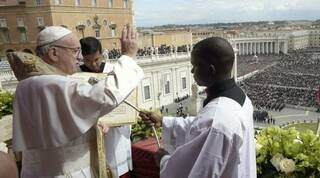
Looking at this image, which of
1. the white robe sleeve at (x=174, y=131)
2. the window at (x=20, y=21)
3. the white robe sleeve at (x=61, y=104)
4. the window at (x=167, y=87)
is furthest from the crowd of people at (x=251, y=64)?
the white robe sleeve at (x=61, y=104)

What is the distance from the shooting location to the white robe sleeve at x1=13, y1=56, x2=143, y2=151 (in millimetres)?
2672

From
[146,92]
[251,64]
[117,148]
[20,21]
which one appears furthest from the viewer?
[251,64]

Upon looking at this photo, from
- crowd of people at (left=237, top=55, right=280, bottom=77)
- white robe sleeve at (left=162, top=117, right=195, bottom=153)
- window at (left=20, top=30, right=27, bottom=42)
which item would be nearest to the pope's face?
white robe sleeve at (left=162, top=117, right=195, bottom=153)

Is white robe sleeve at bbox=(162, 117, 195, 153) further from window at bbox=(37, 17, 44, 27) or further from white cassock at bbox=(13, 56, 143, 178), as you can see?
window at bbox=(37, 17, 44, 27)

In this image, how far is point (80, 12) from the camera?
34.5 meters

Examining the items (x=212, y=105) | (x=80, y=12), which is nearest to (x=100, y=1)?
(x=80, y=12)

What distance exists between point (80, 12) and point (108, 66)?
31.1m

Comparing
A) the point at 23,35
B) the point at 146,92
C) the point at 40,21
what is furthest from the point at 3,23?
the point at 146,92

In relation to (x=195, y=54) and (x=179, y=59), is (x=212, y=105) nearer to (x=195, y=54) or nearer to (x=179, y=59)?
(x=195, y=54)

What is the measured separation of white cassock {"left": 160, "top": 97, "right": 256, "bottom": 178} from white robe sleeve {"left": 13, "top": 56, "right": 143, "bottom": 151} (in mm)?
596

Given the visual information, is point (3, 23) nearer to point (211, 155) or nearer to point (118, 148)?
point (118, 148)

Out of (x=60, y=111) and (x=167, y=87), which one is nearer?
(x=60, y=111)

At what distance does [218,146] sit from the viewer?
8.07 feet

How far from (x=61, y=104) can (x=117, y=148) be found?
2.04 m
